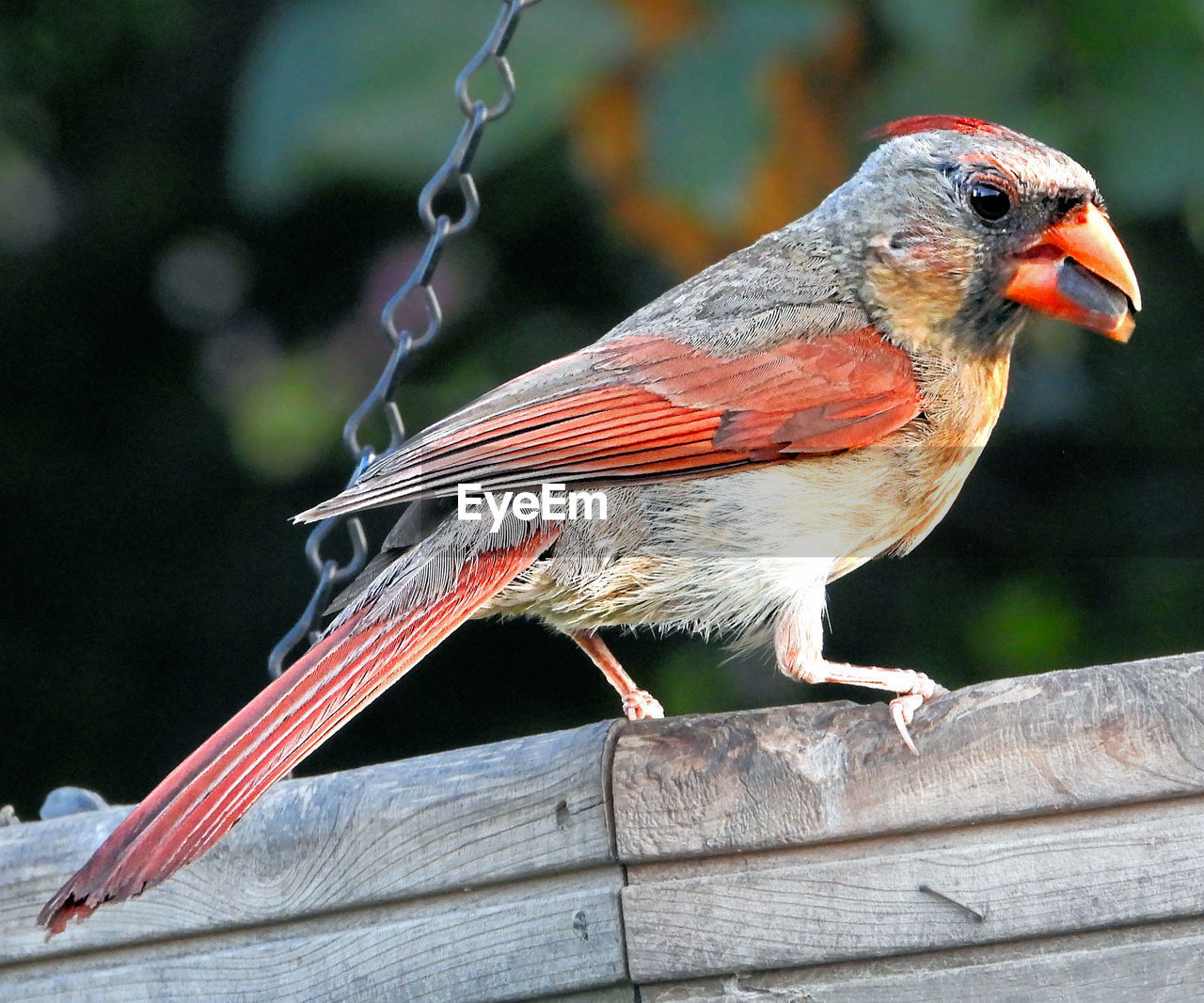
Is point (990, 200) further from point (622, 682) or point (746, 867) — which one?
point (746, 867)

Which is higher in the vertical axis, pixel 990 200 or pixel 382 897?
pixel 990 200

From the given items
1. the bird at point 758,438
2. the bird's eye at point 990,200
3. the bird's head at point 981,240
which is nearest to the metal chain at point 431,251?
the bird at point 758,438

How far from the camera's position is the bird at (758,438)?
7.29ft

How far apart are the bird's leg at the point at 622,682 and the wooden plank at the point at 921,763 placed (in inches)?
20.9

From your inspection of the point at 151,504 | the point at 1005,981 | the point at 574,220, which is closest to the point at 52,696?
the point at 151,504

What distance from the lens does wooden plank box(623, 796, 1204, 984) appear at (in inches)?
67.0

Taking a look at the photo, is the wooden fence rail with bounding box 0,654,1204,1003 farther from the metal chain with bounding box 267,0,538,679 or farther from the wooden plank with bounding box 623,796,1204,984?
the metal chain with bounding box 267,0,538,679

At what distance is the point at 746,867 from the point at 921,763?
0.73ft

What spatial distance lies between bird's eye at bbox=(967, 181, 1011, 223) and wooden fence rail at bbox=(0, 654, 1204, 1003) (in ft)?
3.10

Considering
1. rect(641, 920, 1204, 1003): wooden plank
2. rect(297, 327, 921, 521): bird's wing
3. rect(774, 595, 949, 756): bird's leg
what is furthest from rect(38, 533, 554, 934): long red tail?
rect(641, 920, 1204, 1003): wooden plank

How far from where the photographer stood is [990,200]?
2.53 metres

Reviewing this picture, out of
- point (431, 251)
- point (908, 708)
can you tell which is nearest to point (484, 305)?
point (431, 251)

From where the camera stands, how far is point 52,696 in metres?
4.42

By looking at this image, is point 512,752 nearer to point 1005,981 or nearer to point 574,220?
point 1005,981
